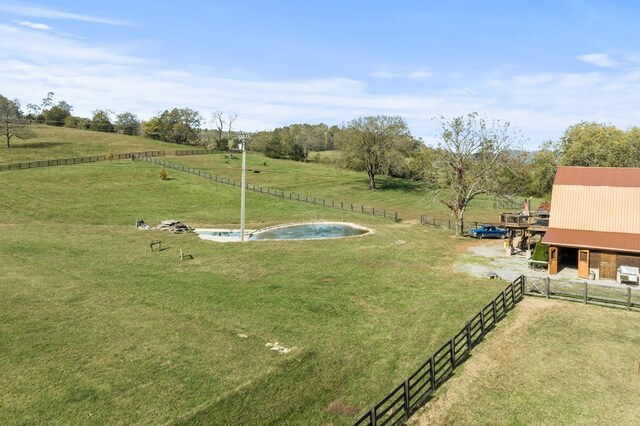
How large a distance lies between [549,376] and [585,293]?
9588mm

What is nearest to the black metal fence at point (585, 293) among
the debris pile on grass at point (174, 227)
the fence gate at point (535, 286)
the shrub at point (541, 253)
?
the fence gate at point (535, 286)

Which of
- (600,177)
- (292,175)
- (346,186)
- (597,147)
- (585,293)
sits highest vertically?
(597,147)

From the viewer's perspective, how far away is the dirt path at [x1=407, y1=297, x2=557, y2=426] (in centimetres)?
1420

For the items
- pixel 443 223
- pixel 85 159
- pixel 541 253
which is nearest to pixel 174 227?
pixel 443 223

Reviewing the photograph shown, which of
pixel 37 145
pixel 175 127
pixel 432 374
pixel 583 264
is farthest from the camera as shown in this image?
pixel 175 127

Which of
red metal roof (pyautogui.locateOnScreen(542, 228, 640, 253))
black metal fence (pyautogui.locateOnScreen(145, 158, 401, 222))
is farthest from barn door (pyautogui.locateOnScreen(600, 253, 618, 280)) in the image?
black metal fence (pyautogui.locateOnScreen(145, 158, 401, 222))

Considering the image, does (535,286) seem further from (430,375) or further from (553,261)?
(430,375)

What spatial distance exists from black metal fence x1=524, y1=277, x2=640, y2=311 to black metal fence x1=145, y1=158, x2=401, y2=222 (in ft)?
94.1

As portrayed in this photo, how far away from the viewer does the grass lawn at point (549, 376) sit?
1395 centimetres

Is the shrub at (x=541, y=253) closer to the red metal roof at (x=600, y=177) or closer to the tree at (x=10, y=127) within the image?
the red metal roof at (x=600, y=177)

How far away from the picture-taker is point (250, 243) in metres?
39.0

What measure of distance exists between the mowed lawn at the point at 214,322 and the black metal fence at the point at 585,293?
7.22 feet

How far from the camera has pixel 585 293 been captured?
2353cm

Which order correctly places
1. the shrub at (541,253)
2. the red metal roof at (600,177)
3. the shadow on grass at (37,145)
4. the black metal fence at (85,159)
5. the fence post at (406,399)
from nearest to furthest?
the fence post at (406,399)
the shrub at (541,253)
the red metal roof at (600,177)
the black metal fence at (85,159)
the shadow on grass at (37,145)
